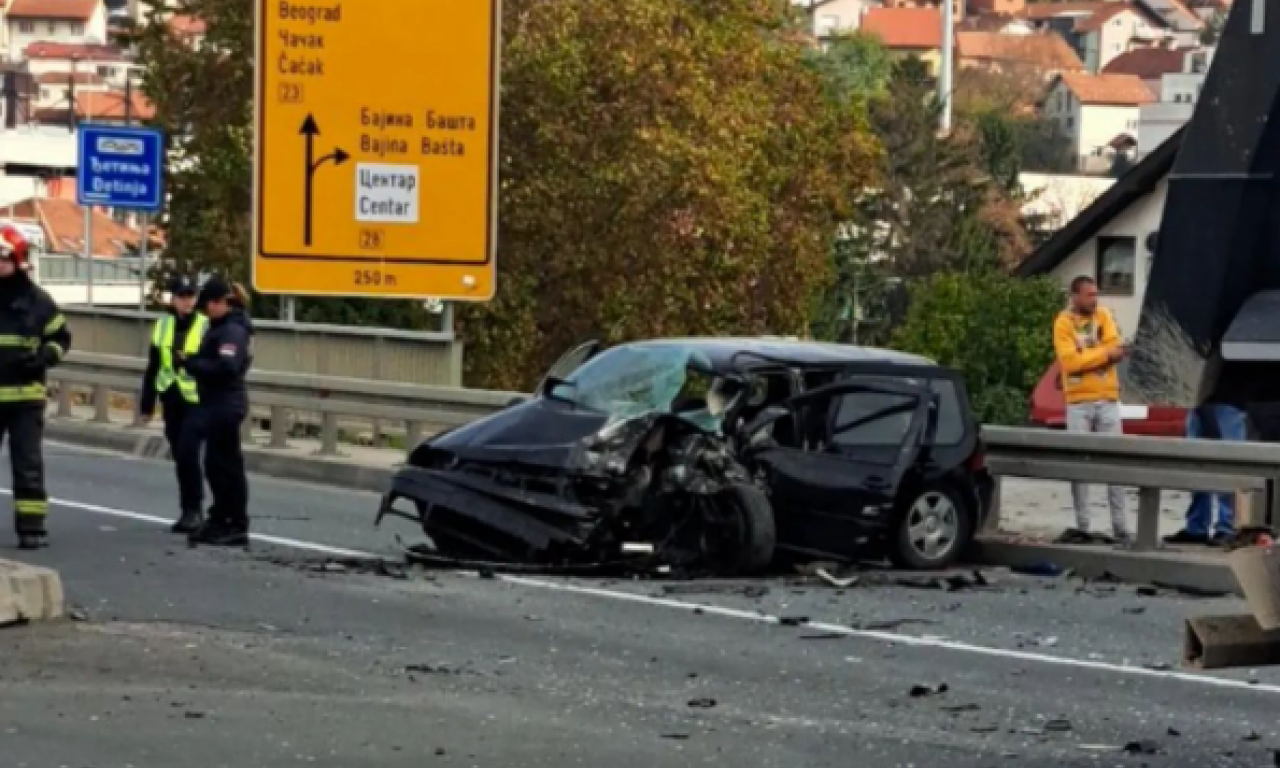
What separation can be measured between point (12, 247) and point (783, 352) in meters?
4.33

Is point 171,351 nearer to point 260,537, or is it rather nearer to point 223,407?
point 223,407

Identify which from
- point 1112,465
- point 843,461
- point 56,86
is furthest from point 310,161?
point 56,86

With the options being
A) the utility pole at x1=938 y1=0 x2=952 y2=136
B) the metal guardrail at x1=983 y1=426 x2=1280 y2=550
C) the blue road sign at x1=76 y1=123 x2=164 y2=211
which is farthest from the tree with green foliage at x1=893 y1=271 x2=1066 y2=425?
the metal guardrail at x1=983 y1=426 x2=1280 y2=550

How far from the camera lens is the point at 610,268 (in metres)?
44.1

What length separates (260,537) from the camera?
638 inches

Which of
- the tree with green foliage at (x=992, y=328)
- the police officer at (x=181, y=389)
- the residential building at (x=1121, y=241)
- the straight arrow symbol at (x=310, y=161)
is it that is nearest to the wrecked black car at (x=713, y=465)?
the residential building at (x=1121, y=241)

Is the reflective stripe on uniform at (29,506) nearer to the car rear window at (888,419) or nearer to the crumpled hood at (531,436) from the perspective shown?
the crumpled hood at (531,436)

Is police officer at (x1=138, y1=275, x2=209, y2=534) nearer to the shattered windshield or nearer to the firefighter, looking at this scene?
the firefighter

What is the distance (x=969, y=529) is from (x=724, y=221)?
1133 inches

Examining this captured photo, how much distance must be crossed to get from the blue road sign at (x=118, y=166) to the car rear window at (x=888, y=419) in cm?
1741

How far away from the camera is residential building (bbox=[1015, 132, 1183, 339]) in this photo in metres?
6.41

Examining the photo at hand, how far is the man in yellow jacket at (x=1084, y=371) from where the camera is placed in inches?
623

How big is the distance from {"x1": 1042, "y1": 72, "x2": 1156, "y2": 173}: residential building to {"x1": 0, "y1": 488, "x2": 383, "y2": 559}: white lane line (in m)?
166

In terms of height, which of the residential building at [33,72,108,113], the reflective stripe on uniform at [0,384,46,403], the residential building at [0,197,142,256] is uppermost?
the residential building at [33,72,108,113]
